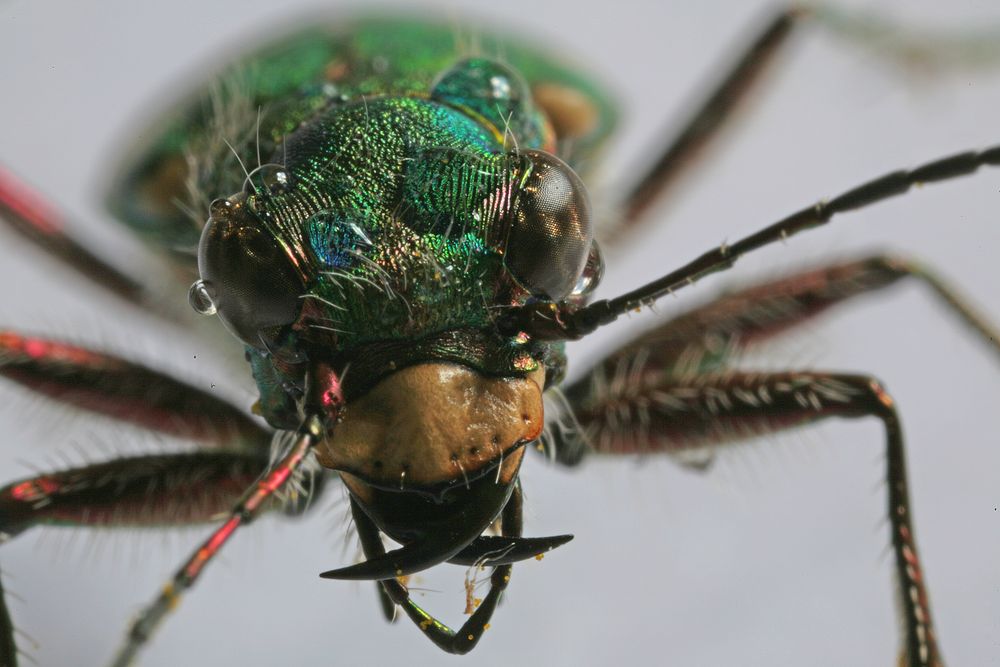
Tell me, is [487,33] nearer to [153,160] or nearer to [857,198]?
[153,160]

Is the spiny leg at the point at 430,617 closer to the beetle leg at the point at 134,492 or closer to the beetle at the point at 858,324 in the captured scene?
the beetle at the point at 858,324

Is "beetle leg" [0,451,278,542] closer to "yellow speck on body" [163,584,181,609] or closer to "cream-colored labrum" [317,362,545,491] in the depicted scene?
"yellow speck on body" [163,584,181,609]

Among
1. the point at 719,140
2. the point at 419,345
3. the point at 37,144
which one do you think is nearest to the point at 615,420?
the point at 419,345

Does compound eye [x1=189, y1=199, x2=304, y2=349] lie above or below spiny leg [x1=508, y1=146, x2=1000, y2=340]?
below

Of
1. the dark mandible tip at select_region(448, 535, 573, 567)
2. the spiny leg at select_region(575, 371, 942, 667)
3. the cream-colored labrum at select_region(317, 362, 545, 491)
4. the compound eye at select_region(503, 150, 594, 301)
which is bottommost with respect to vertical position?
the spiny leg at select_region(575, 371, 942, 667)

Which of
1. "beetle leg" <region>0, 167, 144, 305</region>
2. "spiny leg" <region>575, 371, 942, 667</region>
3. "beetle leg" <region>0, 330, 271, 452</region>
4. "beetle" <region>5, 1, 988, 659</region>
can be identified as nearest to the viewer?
"spiny leg" <region>575, 371, 942, 667</region>

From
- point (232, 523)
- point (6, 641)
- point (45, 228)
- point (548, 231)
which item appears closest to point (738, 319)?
point (548, 231)

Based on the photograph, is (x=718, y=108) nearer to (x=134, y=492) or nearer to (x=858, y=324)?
(x=858, y=324)

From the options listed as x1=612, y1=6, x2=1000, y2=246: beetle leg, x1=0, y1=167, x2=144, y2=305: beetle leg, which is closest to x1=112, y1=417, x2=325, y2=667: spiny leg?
x1=0, y1=167, x2=144, y2=305: beetle leg

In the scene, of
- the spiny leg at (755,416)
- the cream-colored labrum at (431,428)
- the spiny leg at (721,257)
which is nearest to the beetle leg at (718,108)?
the spiny leg at (755,416)
